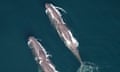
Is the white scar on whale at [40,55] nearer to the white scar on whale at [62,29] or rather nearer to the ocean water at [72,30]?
the ocean water at [72,30]

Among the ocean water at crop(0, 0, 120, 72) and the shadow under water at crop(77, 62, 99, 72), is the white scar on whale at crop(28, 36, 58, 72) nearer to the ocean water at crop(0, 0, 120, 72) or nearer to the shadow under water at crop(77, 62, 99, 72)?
the ocean water at crop(0, 0, 120, 72)

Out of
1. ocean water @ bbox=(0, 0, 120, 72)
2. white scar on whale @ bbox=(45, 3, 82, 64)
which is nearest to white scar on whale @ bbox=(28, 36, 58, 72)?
ocean water @ bbox=(0, 0, 120, 72)

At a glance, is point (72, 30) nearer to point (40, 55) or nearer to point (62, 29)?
point (62, 29)

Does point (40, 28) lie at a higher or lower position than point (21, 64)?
higher

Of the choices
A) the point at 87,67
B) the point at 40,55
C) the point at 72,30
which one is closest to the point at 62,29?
the point at 72,30

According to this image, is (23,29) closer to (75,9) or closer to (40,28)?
(40,28)

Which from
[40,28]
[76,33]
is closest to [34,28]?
[40,28]
